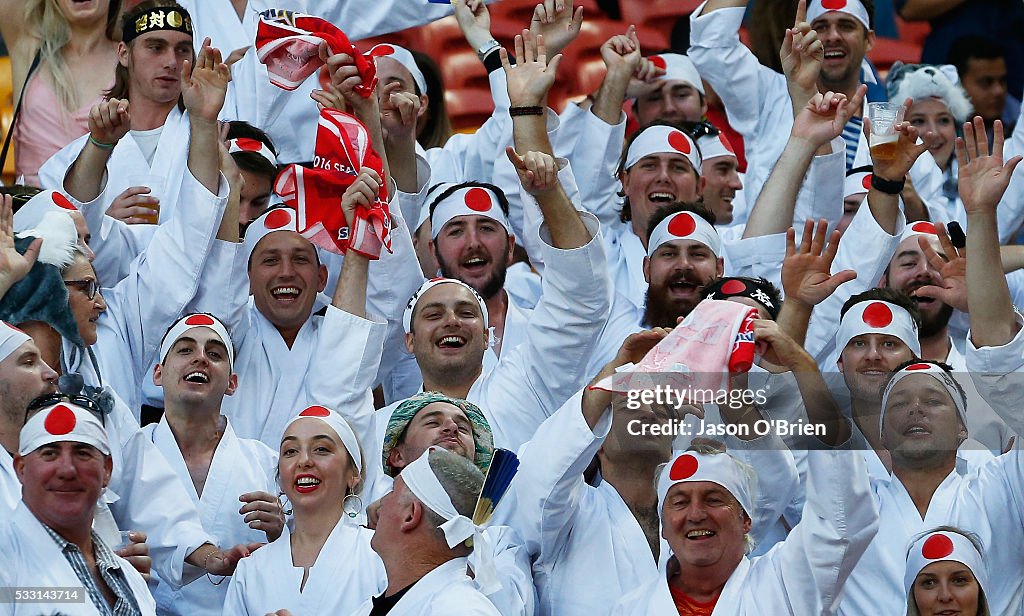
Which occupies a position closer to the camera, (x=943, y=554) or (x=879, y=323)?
(x=943, y=554)

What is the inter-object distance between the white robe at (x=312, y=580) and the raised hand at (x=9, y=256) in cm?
110

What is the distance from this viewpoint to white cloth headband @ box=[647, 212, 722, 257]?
657 centimetres

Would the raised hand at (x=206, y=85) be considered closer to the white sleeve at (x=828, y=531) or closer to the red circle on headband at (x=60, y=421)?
the red circle on headband at (x=60, y=421)

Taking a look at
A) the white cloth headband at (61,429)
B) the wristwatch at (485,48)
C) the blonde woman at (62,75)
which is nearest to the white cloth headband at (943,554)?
the white cloth headband at (61,429)

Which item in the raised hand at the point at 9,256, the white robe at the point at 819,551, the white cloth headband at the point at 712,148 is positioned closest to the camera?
the white robe at the point at 819,551

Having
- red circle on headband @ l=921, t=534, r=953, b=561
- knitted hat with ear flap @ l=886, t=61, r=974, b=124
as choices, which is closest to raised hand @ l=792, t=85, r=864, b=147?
knitted hat with ear flap @ l=886, t=61, r=974, b=124

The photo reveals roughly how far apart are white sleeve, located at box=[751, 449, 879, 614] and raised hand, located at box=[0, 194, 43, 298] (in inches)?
95.2

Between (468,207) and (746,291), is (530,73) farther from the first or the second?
(746,291)

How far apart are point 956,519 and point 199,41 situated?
3872mm

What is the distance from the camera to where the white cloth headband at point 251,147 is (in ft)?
23.0

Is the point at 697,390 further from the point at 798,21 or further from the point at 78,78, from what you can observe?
the point at 78,78

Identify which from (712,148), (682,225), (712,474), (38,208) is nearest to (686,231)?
(682,225)

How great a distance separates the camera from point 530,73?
21.3ft

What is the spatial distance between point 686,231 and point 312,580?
202cm
